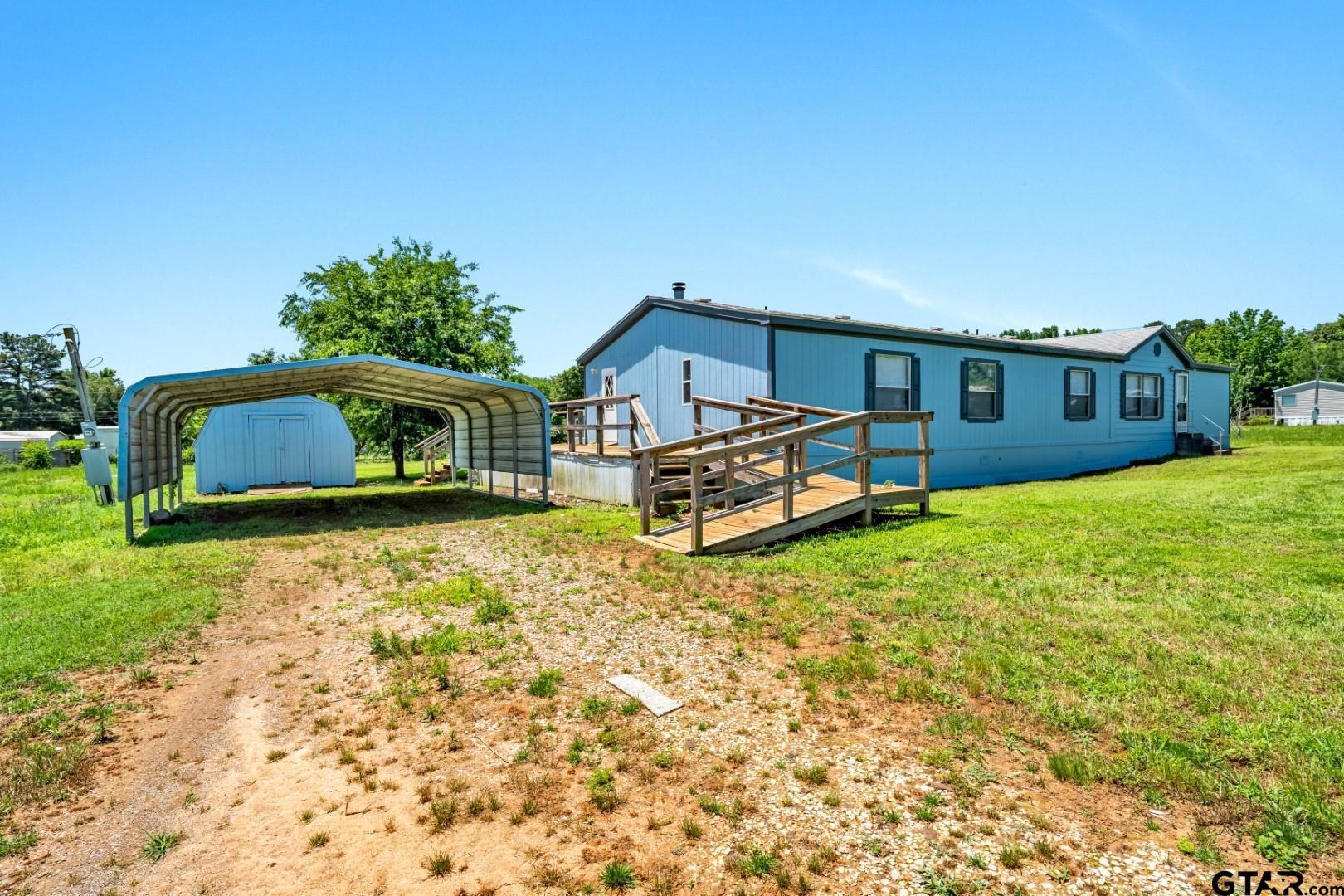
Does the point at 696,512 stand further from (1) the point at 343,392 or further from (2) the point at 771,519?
(1) the point at 343,392

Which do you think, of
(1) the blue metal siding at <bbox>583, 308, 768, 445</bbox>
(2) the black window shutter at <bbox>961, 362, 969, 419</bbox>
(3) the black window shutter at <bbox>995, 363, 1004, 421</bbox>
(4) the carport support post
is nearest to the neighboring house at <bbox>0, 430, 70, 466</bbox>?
(4) the carport support post

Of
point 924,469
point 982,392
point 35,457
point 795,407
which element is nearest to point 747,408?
point 795,407

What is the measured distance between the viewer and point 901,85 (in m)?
11.3

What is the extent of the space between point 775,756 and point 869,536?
574 cm

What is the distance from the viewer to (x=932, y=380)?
15.0 meters

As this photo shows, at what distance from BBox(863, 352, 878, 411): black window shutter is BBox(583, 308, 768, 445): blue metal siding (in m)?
2.86

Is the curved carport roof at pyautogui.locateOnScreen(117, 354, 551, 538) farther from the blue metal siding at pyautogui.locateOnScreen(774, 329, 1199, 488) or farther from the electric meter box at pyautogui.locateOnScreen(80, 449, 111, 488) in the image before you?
the blue metal siding at pyautogui.locateOnScreen(774, 329, 1199, 488)

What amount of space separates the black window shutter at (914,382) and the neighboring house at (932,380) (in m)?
0.04

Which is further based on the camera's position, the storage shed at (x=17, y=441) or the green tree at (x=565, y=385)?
the storage shed at (x=17, y=441)

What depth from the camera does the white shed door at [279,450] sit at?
63.8 ft

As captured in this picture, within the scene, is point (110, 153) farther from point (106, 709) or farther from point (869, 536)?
point (869, 536)

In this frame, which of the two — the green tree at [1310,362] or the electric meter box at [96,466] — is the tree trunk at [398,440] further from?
the green tree at [1310,362]

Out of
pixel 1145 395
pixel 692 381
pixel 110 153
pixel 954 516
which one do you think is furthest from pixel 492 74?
pixel 1145 395

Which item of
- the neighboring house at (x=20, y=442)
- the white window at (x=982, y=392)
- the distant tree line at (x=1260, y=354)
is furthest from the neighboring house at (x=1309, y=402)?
the neighboring house at (x=20, y=442)
